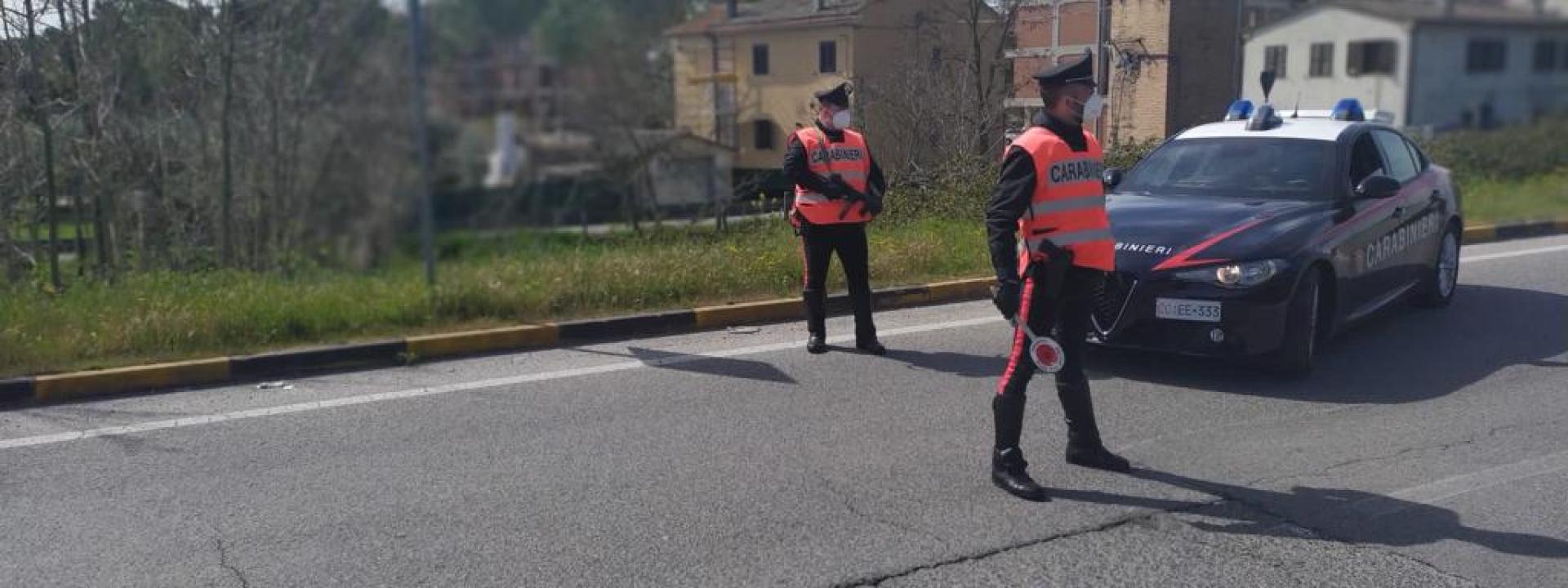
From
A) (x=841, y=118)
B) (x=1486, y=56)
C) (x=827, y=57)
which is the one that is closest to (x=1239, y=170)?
(x=841, y=118)

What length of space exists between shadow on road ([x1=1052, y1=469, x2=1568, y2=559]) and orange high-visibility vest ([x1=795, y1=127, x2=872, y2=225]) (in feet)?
9.85

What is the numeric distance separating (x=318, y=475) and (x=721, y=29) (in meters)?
14.7

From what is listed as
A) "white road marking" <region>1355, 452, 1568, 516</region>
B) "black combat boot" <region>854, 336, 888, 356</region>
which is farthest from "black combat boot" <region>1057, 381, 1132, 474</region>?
"black combat boot" <region>854, 336, 888, 356</region>

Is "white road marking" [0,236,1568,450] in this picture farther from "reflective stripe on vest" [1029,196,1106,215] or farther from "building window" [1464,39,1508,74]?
"building window" [1464,39,1508,74]

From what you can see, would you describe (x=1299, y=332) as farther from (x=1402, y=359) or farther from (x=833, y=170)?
(x=833, y=170)

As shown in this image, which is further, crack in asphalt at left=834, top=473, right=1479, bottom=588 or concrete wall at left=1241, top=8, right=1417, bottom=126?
concrete wall at left=1241, top=8, right=1417, bottom=126

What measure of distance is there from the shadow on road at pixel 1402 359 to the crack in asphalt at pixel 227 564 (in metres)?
4.67

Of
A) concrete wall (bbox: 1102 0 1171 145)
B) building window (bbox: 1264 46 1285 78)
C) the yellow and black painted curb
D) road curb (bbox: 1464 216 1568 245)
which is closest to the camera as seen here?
the yellow and black painted curb

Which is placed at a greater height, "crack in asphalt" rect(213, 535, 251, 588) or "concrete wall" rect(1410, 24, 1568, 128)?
"concrete wall" rect(1410, 24, 1568, 128)

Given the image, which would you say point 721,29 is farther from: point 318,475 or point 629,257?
point 318,475

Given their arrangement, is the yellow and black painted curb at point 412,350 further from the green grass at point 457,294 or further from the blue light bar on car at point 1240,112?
the blue light bar on car at point 1240,112

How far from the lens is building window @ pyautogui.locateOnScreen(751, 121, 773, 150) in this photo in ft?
40.8

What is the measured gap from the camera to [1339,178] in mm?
8172

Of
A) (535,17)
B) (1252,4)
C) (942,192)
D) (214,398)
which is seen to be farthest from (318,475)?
(535,17)
